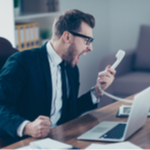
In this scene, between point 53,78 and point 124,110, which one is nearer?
point 124,110

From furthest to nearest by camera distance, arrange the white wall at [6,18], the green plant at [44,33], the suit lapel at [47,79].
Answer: the green plant at [44,33] < the white wall at [6,18] < the suit lapel at [47,79]

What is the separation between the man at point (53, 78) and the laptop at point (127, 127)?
0.28 m

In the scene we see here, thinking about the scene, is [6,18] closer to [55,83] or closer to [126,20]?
[55,83]

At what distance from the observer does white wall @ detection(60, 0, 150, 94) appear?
13.5 ft

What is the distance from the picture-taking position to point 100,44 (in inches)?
171

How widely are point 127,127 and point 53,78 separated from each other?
65 centimetres

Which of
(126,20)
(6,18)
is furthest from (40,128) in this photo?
(126,20)

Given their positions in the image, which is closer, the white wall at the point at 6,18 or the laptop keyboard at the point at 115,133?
the laptop keyboard at the point at 115,133

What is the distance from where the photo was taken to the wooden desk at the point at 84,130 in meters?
1.20

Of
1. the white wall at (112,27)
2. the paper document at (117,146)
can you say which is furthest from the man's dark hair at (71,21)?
the white wall at (112,27)

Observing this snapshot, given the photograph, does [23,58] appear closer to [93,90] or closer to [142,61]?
[93,90]

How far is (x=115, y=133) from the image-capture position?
50.8 inches

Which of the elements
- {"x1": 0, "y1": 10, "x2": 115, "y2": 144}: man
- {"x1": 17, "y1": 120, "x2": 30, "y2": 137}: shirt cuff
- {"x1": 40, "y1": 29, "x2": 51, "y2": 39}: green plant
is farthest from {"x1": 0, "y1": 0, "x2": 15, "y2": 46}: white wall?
{"x1": 17, "y1": 120, "x2": 30, "y2": 137}: shirt cuff

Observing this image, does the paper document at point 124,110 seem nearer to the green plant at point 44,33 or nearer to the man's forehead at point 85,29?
the man's forehead at point 85,29
